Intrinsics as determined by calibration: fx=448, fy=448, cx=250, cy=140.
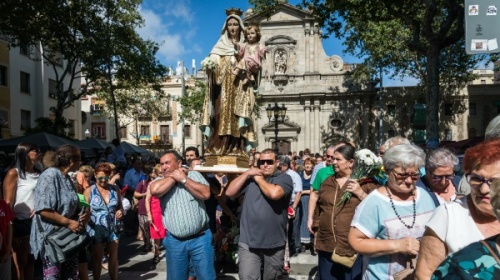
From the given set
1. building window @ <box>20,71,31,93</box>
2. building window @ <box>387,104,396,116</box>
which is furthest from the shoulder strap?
building window @ <box>387,104,396,116</box>

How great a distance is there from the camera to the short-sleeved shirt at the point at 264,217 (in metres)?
4.63

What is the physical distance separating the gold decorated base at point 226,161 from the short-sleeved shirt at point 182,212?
1.54 metres

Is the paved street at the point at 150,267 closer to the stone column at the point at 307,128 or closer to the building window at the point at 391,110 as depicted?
the stone column at the point at 307,128

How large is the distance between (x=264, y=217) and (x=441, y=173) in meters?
1.77

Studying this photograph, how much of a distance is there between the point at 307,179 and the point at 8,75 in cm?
2399

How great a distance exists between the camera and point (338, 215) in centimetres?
448

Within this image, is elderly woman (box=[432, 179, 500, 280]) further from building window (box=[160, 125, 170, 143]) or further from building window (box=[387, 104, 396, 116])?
building window (box=[160, 125, 170, 143])

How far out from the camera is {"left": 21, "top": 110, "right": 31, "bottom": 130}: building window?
29.0m

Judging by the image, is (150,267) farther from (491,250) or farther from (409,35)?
(409,35)

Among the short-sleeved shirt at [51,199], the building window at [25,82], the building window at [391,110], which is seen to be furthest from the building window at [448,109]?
the short-sleeved shirt at [51,199]

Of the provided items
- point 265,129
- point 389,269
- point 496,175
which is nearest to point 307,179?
point 389,269

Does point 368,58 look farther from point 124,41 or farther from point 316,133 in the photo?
point 124,41

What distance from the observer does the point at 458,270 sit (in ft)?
5.52

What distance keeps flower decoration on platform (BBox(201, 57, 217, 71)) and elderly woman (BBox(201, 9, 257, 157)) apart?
0.28ft
